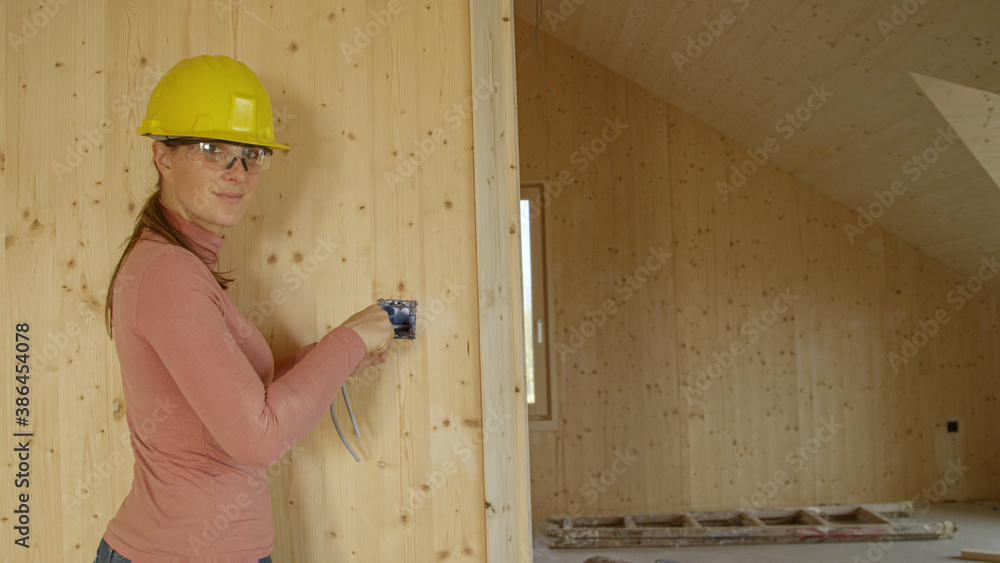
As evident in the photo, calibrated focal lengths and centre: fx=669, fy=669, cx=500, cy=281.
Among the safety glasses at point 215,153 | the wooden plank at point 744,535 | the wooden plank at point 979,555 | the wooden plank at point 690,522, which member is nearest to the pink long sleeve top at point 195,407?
the safety glasses at point 215,153

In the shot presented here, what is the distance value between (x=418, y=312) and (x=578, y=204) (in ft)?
12.6

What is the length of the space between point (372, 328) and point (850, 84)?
11.0 feet

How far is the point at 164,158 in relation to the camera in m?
1.21

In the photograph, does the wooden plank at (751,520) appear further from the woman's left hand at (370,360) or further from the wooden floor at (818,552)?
the woman's left hand at (370,360)

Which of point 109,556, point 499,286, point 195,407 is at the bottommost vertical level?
point 109,556

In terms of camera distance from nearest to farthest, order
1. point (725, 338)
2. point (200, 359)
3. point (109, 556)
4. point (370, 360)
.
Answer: point (200, 359)
point (109, 556)
point (370, 360)
point (725, 338)

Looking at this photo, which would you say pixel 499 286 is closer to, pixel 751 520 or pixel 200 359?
pixel 200 359

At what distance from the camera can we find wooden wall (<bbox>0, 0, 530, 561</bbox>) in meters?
1.60

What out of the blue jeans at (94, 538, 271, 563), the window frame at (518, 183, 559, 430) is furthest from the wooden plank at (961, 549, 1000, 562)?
the blue jeans at (94, 538, 271, 563)

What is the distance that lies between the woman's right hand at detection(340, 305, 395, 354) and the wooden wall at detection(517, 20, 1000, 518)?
3946 millimetres

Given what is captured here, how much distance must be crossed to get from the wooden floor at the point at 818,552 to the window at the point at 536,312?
1059mm

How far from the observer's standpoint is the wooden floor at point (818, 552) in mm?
4078

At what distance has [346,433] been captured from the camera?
1.62 metres

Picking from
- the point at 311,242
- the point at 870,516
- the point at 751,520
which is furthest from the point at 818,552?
the point at 311,242
